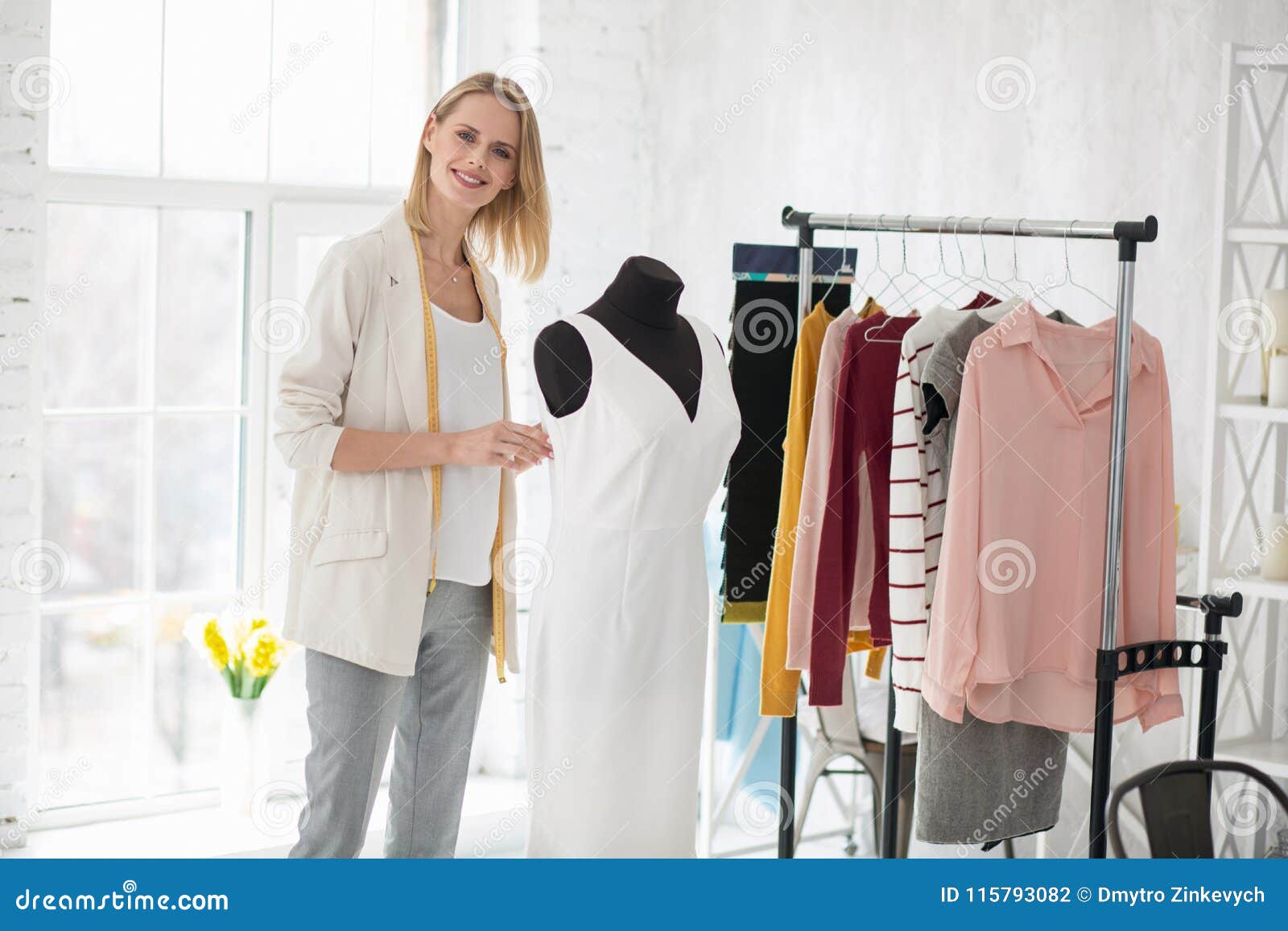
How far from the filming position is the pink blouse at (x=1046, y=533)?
2.06 meters

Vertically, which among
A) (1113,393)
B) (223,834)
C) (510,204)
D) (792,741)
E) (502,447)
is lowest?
(223,834)

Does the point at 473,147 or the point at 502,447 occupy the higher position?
the point at 473,147

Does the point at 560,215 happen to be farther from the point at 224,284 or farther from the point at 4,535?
the point at 4,535

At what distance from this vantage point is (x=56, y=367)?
330 cm

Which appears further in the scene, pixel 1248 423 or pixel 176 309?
pixel 176 309

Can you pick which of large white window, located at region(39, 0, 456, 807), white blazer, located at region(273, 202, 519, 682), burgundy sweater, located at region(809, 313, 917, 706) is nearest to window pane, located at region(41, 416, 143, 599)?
large white window, located at region(39, 0, 456, 807)

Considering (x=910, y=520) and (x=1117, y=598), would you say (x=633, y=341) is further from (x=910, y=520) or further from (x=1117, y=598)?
(x=1117, y=598)

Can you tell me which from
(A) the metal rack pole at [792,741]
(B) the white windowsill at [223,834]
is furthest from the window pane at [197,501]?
(A) the metal rack pole at [792,741]

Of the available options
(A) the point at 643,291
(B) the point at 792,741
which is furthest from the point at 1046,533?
(A) the point at 643,291

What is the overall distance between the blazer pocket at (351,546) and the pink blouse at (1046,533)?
0.87 metres

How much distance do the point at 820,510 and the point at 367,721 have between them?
812mm

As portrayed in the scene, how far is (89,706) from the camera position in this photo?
11.2 feet

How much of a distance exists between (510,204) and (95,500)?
1767mm
